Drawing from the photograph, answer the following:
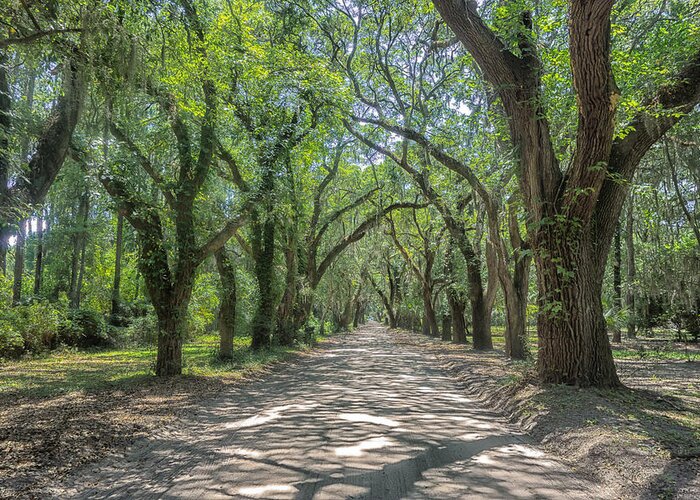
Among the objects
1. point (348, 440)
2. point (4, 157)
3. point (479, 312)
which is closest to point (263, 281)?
point (479, 312)

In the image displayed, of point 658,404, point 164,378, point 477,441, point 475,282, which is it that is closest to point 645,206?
point 475,282

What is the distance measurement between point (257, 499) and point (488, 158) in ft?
32.3

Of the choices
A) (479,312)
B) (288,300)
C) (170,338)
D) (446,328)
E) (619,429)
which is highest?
(288,300)

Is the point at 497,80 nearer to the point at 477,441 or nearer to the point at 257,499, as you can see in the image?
the point at 477,441

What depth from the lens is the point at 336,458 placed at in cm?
449

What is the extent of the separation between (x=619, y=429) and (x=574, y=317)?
2.36 metres

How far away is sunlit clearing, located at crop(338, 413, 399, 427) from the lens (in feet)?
19.6

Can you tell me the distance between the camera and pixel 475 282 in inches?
708

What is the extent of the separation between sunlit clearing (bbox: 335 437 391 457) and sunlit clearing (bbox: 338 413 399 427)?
755 millimetres

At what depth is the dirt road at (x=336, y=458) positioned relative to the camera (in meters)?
3.77

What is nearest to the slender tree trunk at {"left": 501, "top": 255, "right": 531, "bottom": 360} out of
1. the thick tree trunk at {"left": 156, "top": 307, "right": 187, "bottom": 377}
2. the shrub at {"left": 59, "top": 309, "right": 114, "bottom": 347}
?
the thick tree trunk at {"left": 156, "top": 307, "right": 187, "bottom": 377}

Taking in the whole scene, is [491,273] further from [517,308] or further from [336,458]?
[336,458]

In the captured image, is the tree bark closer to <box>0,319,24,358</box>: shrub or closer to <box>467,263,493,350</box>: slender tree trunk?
<box>0,319,24,358</box>: shrub

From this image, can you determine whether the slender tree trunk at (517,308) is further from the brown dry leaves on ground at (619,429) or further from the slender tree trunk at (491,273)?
the brown dry leaves on ground at (619,429)
